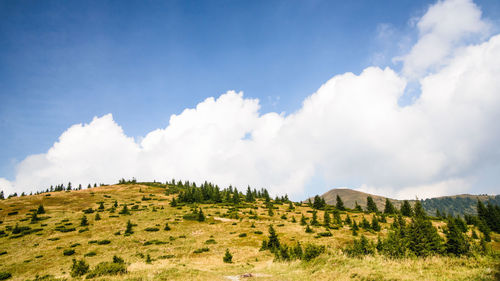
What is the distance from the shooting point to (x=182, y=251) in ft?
109

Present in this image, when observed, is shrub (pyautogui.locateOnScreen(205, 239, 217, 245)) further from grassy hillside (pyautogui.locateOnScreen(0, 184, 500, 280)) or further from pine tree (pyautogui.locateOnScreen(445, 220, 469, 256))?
pine tree (pyautogui.locateOnScreen(445, 220, 469, 256))

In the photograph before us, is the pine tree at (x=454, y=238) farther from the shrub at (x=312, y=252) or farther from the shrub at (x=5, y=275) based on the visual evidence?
the shrub at (x=5, y=275)

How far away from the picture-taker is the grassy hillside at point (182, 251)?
12.3 metres

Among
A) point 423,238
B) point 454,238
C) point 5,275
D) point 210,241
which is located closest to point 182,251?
point 210,241

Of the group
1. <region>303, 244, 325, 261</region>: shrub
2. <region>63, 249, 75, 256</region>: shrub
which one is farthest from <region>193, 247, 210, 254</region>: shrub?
<region>303, 244, 325, 261</region>: shrub

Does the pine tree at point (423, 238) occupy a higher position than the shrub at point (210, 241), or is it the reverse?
the pine tree at point (423, 238)

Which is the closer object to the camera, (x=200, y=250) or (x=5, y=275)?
(x=5, y=275)

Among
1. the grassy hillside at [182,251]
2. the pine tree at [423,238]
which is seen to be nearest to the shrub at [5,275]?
the grassy hillside at [182,251]

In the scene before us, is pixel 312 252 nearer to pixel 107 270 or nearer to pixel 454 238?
pixel 107 270

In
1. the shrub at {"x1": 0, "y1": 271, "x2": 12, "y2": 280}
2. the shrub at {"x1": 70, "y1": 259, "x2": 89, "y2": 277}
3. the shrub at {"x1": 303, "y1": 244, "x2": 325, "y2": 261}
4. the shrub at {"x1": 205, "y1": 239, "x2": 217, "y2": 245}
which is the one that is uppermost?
the shrub at {"x1": 303, "y1": 244, "x2": 325, "y2": 261}

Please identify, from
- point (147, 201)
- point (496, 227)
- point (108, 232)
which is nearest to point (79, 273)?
point (108, 232)

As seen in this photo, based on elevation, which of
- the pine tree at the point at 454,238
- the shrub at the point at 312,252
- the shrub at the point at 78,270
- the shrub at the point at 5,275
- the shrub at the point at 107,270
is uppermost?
the shrub at the point at 312,252

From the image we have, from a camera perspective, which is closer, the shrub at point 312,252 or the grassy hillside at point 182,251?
the grassy hillside at point 182,251

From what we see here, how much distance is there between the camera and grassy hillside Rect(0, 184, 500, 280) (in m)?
12.3
